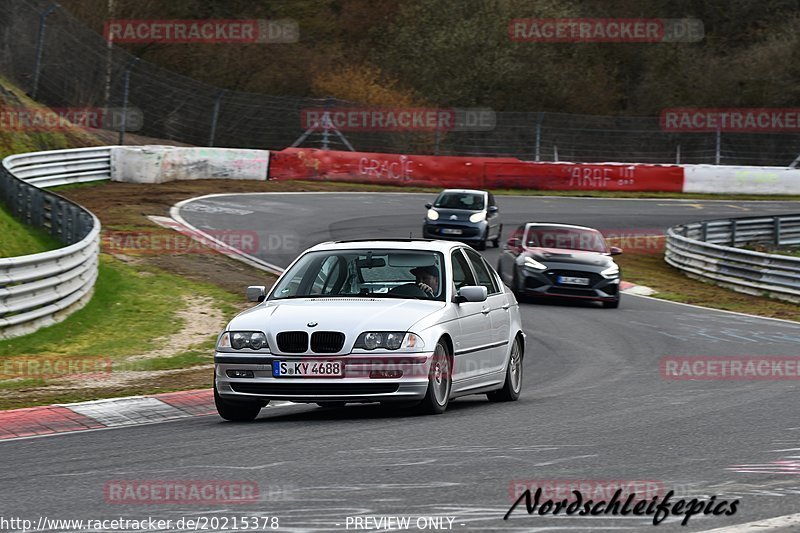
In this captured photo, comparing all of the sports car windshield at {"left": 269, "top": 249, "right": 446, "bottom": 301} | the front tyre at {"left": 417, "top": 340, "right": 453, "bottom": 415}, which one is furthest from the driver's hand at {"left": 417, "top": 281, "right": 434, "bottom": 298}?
the front tyre at {"left": 417, "top": 340, "right": 453, "bottom": 415}

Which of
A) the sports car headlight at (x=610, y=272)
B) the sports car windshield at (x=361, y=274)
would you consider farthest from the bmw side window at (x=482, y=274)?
the sports car headlight at (x=610, y=272)

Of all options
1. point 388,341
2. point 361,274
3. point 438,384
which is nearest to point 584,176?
point 361,274

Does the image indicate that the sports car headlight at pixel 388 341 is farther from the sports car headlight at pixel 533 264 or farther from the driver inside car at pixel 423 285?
the sports car headlight at pixel 533 264

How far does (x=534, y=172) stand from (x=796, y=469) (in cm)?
3662

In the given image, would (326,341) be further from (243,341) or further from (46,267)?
(46,267)

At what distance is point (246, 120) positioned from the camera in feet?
146

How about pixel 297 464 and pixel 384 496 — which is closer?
pixel 384 496

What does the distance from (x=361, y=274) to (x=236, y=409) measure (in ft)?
5.48

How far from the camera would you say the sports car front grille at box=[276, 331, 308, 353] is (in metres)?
9.64

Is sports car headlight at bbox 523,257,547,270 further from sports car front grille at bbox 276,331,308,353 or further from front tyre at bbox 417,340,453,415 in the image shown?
sports car front grille at bbox 276,331,308,353

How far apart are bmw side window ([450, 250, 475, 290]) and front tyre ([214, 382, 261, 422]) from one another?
6.67ft

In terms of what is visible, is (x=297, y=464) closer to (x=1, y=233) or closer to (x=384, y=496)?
(x=384, y=496)

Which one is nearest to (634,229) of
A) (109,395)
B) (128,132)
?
(128,132)

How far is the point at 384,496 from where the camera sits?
6.59 m
